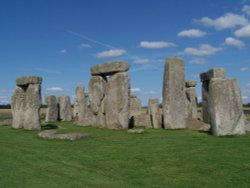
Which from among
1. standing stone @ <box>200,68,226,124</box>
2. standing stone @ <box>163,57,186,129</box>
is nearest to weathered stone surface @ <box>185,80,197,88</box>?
standing stone @ <box>200,68,226,124</box>

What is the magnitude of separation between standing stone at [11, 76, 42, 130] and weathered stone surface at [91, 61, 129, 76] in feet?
10.8

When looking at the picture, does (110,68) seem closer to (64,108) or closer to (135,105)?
(135,105)

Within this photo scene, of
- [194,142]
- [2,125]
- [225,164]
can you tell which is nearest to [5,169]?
[225,164]

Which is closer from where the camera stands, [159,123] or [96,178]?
[96,178]

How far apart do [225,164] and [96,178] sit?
289cm

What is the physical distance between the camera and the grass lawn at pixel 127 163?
22.8 ft

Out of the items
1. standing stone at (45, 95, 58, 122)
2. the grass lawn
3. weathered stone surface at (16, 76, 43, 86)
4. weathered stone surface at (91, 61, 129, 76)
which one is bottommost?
the grass lawn

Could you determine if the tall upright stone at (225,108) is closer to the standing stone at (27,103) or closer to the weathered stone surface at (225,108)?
the weathered stone surface at (225,108)

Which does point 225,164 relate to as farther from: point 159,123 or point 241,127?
point 159,123

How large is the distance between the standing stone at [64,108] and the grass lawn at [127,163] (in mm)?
14692

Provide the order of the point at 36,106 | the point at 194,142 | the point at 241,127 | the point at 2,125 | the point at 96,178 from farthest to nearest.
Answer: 1. the point at 2,125
2. the point at 36,106
3. the point at 241,127
4. the point at 194,142
5. the point at 96,178

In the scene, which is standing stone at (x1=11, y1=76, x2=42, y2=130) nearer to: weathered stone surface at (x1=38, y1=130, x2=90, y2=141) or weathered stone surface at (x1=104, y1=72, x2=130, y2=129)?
weathered stone surface at (x1=104, y1=72, x2=130, y2=129)

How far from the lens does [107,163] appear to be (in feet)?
28.1

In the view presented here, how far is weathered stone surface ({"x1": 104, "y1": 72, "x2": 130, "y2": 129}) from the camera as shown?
57.3 feet
